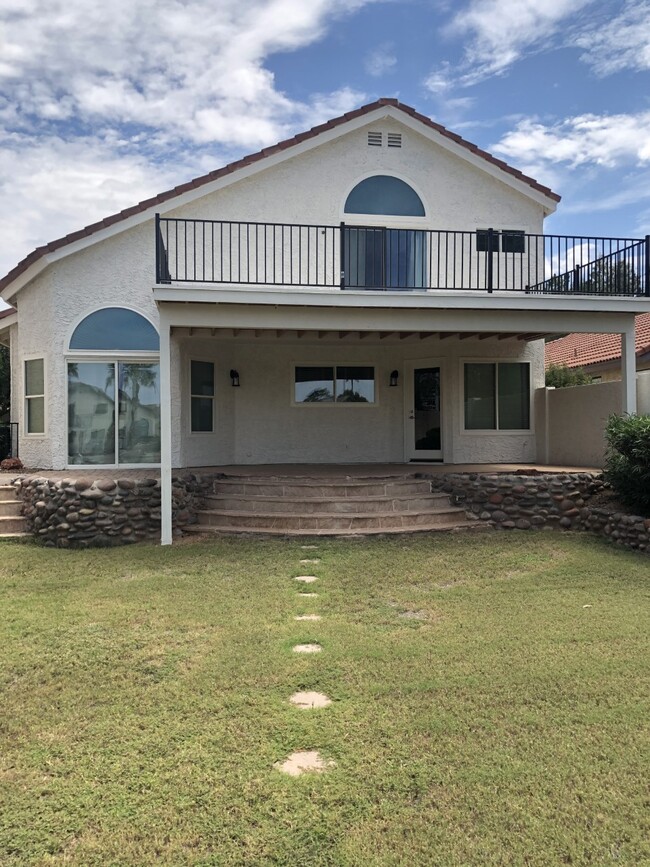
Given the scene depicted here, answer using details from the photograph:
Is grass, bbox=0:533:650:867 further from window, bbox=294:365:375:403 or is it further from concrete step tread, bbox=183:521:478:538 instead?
window, bbox=294:365:375:403

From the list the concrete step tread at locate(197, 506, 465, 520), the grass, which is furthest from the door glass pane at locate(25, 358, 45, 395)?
the grass

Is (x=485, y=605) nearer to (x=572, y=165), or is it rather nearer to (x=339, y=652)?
(x=339, y=652)

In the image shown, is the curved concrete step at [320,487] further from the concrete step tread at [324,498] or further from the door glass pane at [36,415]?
the door glass pane at [36,415]

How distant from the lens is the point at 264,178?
1213 centimetres

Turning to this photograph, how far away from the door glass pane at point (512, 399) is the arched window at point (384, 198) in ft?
12.7

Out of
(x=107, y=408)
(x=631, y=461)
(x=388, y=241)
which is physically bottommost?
(x=631, y=461)

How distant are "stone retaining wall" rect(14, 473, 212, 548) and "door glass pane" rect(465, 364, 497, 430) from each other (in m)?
6.79

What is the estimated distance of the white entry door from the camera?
13.6 m

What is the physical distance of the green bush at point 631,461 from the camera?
865 cm

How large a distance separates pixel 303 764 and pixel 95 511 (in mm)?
6911

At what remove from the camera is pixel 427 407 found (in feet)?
45.1

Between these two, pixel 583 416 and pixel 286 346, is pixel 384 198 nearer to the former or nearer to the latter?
pixel 286 346

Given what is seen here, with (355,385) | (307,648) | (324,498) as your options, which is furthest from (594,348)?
(307,648)

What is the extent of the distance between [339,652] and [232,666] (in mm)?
847
